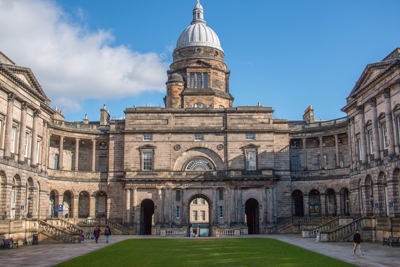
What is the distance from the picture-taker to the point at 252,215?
176ft

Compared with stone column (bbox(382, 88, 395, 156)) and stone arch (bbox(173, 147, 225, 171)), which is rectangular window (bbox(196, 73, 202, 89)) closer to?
stone arch (bbox(173, 147, 225, 171))

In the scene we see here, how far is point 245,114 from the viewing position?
5159 cm

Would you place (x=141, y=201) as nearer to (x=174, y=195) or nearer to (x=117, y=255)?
(x=174, y=195)

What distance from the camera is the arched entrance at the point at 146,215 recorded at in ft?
164

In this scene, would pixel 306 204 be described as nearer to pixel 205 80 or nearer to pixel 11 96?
pixel 205 80

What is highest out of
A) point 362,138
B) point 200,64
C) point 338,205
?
point 200,64

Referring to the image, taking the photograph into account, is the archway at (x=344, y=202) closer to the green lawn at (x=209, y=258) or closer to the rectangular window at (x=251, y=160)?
the rectangular window at (x=251, y=160)

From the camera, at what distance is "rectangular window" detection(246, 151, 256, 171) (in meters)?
50.7

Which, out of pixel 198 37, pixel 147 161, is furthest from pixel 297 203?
pixel 198 37

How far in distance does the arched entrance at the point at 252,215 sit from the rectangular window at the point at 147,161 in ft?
41.4

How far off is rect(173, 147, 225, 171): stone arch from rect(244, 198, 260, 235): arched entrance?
19.3 ft

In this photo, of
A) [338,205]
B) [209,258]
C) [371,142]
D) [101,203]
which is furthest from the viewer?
[101,203]

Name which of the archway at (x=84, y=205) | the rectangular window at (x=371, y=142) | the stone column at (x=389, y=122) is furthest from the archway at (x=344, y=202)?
the archway at (x=84, y=205)

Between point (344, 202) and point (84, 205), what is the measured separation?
31016 millimetres
